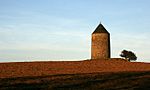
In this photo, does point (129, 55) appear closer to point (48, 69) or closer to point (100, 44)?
point (100, 44)

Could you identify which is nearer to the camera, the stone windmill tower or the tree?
the stone windmill tower

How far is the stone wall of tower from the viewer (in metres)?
65.4

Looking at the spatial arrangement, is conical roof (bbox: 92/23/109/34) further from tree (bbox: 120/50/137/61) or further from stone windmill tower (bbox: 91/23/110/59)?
tree (bbox: 120/50/137/61)

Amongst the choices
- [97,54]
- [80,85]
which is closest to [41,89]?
[80,85]

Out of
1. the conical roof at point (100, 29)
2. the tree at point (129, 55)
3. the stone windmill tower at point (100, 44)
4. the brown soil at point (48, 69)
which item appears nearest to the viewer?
the brown soil at point (48, 69)

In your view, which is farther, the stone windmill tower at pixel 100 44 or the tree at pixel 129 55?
the tree at pixel 129 55

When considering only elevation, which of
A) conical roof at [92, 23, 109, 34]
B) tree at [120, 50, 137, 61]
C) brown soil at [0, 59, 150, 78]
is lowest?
brown soil at [0, 59, 150, 78]

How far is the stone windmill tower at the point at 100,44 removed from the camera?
6544cm

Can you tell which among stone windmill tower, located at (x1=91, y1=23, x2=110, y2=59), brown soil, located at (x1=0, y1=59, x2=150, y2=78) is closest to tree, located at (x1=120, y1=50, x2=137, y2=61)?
stone windmill tower, located at (x1=91, y1=23, x2=110, y2=59)

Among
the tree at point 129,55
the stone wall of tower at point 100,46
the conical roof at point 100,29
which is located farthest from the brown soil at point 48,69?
the tree at point 129,55

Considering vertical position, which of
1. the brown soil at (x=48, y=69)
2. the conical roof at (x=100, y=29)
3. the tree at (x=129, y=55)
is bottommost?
the brown soil at (x=48, y=69)

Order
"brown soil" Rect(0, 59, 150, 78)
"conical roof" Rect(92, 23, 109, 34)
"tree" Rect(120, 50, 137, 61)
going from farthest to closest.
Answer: "tree" Rect(120, 50, 137, 61)
"conical roof" Rect(92, 23, 109, 34)
"brown soil" Rect(0, 59, 150, 78)

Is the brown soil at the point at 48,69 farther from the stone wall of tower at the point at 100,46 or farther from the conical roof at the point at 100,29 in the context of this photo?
the conical roof at the point at 100,29

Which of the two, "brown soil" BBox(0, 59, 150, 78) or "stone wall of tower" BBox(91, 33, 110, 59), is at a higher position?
"stone wall of tower" BBox(91, 33, 110, 59)
